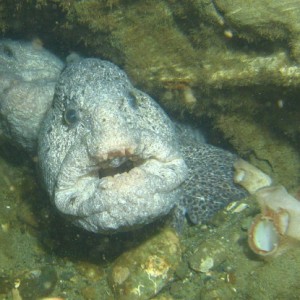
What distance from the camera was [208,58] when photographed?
468 centimetres

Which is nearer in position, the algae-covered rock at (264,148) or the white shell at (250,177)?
the white shell at (250,177)

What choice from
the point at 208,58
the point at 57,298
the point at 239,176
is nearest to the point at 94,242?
the point at 57,298

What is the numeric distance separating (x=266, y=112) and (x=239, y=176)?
0.99 metres

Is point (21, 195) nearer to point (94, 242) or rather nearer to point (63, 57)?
point (94, 242)

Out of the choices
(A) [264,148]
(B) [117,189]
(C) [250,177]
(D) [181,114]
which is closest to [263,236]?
(C) [250,177]

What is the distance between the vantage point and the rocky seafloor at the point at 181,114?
12.8 ft

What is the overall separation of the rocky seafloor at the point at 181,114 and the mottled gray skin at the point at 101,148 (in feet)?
2.31

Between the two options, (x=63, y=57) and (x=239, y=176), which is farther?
(x=63, y=57)

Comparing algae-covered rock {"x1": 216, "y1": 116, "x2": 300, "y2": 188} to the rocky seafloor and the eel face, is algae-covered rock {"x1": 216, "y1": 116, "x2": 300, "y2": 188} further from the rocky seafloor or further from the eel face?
the eel face

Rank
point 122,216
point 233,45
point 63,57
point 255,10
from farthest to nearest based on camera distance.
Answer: point 63,57
point 233,45
point 255,10
point 122,216

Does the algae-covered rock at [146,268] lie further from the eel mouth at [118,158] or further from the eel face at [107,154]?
the eel mouth at [118,158]

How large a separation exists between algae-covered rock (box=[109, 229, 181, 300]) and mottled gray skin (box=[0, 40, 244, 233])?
633 mm

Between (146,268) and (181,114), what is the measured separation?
258 cm

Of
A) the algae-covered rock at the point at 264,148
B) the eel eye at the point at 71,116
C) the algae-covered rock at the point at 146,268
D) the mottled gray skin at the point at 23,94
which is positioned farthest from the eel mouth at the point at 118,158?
the algae-covered rock at the point at 264,148
